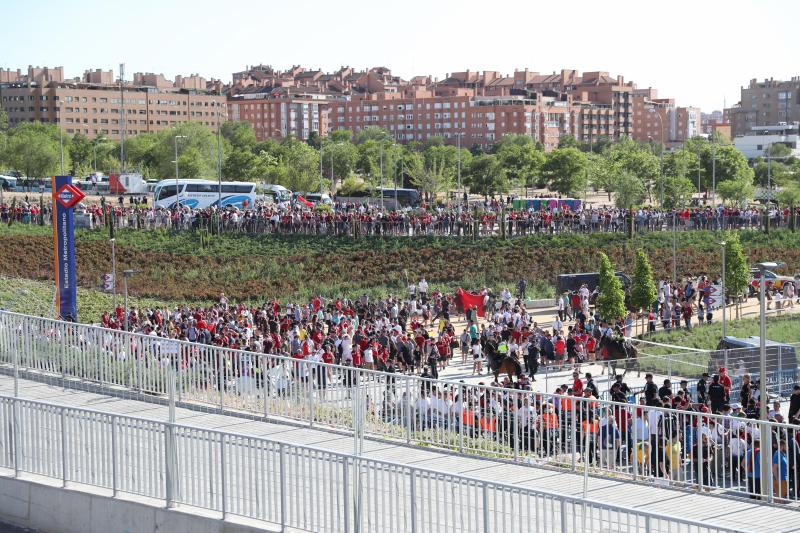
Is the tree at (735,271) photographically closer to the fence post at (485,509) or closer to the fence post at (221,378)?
the fence post at (221,378)

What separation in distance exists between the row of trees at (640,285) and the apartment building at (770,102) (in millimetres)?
161529

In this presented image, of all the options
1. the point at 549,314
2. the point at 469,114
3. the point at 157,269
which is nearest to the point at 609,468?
the point at 549,314

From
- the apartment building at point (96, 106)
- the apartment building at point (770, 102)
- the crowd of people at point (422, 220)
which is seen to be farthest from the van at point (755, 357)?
the apartment building at point (770, 102)

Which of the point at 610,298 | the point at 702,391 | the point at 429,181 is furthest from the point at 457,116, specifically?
the point at 702,391

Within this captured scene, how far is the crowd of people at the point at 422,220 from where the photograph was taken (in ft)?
163

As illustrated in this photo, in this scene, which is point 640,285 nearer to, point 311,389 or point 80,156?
point 311,389

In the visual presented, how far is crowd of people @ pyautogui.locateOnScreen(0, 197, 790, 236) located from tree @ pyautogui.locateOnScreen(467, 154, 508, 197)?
4104cm

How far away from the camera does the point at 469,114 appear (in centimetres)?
15262

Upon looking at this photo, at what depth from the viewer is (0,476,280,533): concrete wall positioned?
1042 cm

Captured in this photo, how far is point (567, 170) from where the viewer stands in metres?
93.4

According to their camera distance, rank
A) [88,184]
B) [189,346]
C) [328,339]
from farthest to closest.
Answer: [88,184] < [328,339] < [189,346]

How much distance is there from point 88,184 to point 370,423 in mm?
80239

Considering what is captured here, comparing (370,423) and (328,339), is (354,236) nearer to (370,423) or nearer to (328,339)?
(328,339)

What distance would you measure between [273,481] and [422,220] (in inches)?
1590
